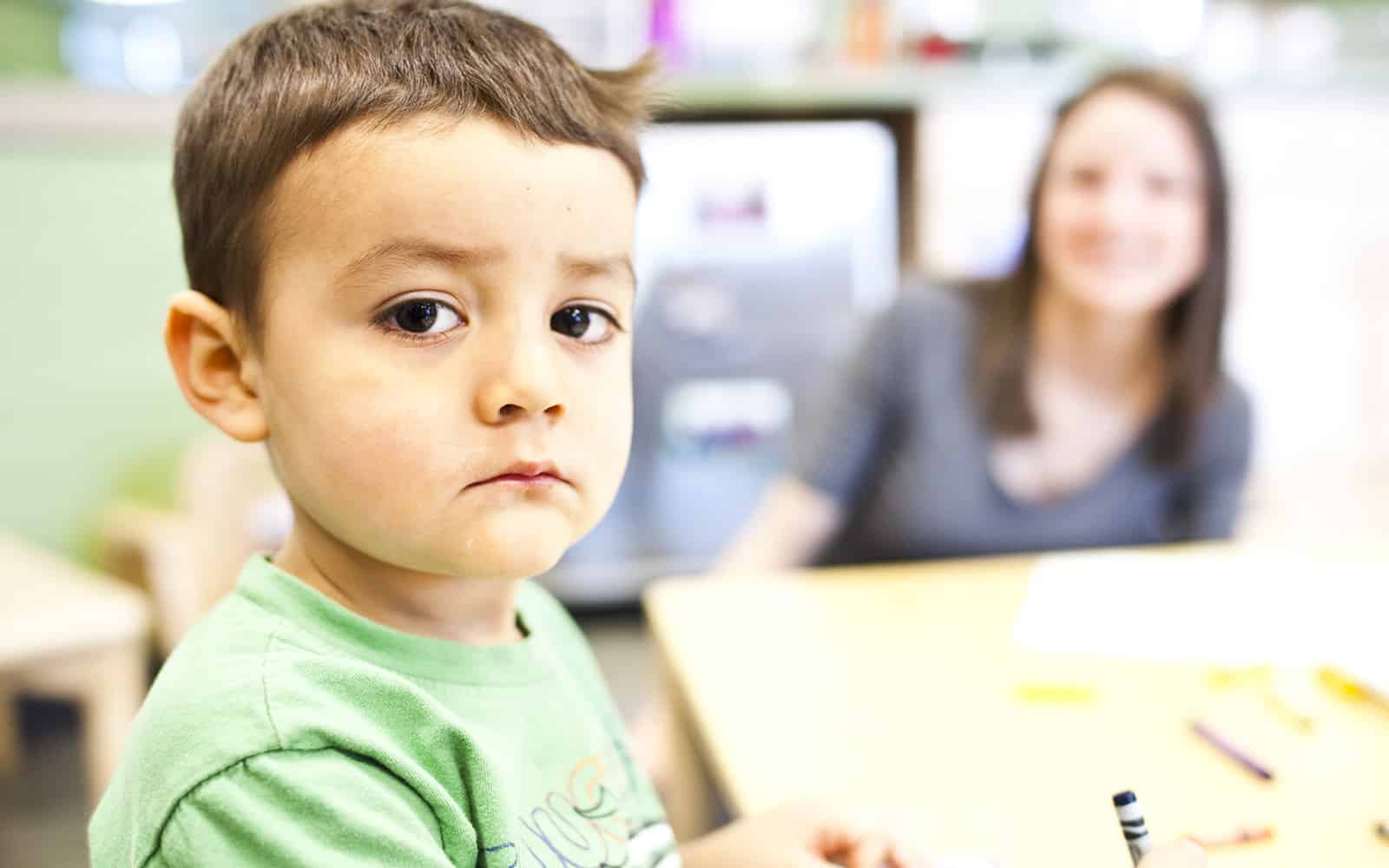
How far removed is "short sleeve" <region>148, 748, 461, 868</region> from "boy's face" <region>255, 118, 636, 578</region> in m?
0.10

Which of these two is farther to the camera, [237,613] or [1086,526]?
[1086,526]

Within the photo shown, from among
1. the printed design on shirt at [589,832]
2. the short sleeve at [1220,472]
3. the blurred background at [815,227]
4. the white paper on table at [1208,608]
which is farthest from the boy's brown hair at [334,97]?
the blurred background at [815,227]

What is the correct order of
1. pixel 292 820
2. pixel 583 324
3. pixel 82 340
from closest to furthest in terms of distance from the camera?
pixel 292 820 → pixel 583 324 → pixel 82 340

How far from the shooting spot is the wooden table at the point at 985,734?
0.60m

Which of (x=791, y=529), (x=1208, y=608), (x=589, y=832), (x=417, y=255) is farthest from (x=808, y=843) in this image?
(x=791, y=529)

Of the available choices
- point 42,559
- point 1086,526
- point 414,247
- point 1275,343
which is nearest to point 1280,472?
point 1275,343

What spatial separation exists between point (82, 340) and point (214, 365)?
174 centimetres

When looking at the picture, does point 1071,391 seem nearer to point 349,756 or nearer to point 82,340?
point 349,756

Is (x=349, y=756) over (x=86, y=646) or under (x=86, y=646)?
over

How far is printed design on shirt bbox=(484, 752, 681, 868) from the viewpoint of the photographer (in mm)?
502

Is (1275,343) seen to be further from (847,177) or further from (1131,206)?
(1131,206)

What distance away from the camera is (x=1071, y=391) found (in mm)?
1421

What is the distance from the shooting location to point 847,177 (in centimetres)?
256

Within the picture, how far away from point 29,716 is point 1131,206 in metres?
1.90
